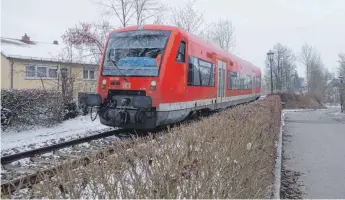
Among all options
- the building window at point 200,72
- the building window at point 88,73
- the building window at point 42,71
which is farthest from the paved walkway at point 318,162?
the building window at point 42,71

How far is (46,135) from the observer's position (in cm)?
1112

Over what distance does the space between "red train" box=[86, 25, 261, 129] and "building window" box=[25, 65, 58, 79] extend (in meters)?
17.5

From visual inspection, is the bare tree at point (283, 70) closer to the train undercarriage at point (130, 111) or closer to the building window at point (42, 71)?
the building window at point (42, 71)

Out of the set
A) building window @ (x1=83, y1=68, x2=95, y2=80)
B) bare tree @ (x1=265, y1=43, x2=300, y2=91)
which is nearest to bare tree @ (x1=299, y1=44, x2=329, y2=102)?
bare tree @ (x1=265, y1=43, x2=300, y2=91)

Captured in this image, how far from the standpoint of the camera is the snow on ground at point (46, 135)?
8945 millimetres

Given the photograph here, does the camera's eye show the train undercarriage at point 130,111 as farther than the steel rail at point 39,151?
Yes

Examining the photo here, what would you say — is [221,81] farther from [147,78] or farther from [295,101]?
[295,101]

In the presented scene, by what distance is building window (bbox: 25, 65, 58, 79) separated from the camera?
25.7 m

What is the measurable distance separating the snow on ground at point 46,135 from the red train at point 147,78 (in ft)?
5.22

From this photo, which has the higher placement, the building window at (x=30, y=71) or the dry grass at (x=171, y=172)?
the building window at (x=30, y=71)

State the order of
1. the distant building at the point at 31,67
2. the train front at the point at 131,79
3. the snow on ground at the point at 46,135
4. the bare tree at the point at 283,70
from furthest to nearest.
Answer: the bare tree at the point at 283,70
the distant building at the point at 31,67
the train front at the point at 131,79
the snow on ground at the point at 46,135

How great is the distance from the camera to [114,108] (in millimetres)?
9430

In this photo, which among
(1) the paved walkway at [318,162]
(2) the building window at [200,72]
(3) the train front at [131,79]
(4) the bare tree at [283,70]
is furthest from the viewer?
(4) the bare tree at [283,70]

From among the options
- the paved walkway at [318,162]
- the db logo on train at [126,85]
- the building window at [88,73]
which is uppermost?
the building window at [88,73]
